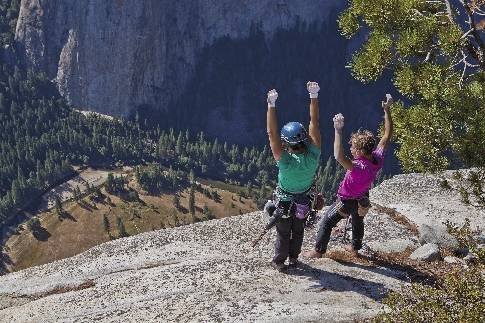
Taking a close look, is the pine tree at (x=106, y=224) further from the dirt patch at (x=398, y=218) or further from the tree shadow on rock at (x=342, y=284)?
the tree shadow on rock at (x=342, y=284)

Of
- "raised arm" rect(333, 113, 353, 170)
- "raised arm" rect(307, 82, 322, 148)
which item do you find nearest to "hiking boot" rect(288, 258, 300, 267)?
"raised arm" rect(333, 113, 353, 170)

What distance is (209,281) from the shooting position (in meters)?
15.5

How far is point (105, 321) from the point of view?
14.3 meters

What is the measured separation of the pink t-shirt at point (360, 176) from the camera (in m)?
A: 13.6

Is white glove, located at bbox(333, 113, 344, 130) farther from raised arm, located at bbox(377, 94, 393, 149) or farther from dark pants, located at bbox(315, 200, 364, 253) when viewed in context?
dark pants, located at bbox(315, 200, 364, 253)

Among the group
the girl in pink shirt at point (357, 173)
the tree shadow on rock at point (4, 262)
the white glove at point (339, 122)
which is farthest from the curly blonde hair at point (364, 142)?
the tree shadow on rock at point (4, 262)

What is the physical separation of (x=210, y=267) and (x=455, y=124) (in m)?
9.30

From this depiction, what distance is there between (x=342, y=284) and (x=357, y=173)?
3.26 m

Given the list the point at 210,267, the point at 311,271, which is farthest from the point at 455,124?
the point at 210,267

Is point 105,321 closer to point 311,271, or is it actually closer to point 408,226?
point 311,271

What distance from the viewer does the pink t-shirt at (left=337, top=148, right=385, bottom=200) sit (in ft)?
44.6

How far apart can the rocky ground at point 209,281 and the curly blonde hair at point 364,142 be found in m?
3.91

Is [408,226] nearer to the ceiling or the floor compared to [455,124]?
nearer to the floor

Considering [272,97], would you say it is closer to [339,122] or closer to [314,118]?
[314,118]
